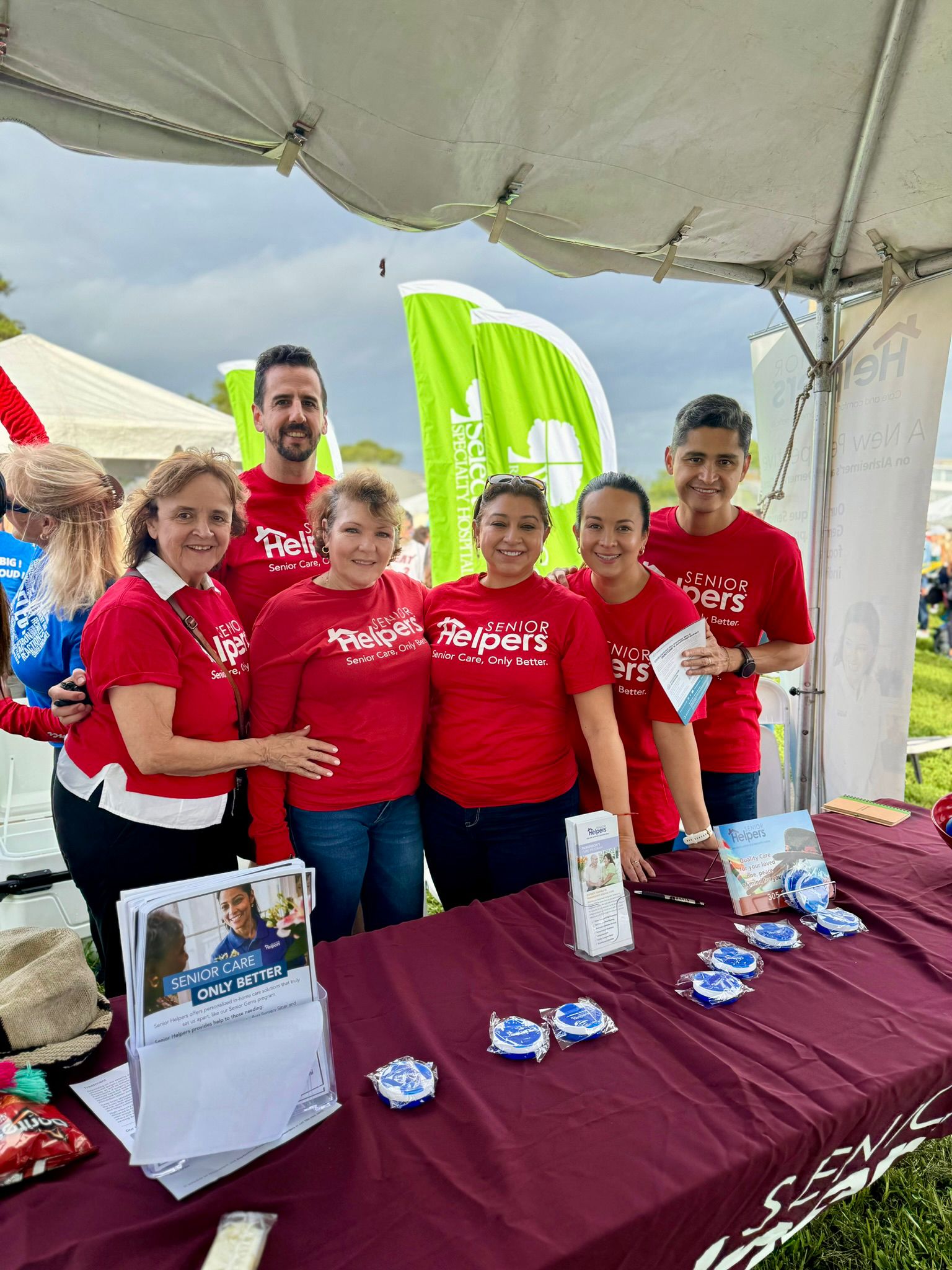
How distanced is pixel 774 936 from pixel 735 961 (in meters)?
0.13

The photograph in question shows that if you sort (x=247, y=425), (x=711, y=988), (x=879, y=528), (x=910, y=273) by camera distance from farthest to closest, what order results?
(x=247, y=425), (x=879, y=528), (x=910, y=273), (x=711, y=988)

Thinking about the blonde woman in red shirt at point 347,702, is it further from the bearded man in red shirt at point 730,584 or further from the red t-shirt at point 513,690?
the bearded man in red shirt at point 730,584

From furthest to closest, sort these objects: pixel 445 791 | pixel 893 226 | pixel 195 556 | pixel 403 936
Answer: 1. pixel 893 226
2. pixel 445 791
3. pixel 195 556
4. pixel 403 936

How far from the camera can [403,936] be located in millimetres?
1411

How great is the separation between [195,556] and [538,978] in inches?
40.6

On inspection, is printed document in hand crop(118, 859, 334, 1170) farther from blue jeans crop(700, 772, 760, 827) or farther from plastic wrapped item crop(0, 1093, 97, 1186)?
blue jeans crop(700, 772, 760, 827)

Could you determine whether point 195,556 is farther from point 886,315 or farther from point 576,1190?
point 886,315

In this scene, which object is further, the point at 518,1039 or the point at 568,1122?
the point at 518,1039

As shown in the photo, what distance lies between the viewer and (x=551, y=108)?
1.86 m

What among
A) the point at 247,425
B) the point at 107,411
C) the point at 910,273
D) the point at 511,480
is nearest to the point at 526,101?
the point at 511,480

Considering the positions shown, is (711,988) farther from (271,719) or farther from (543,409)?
(543,409)

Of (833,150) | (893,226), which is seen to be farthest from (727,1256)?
(893,226)

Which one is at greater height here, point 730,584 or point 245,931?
point 730,584

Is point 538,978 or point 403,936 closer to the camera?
point 538,978
